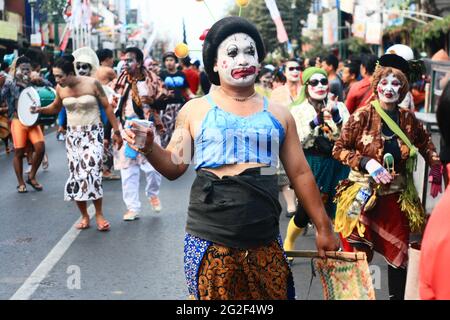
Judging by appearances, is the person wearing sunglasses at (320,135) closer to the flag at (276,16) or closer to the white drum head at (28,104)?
the flag at (276,16)

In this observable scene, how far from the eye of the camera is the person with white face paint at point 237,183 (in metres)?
3.62

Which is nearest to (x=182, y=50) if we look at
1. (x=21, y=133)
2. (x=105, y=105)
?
(x=105, y=105)

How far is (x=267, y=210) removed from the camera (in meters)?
3.70

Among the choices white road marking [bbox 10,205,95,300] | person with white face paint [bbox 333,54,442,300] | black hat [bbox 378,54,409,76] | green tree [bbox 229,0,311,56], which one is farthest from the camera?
green tree [bbox 229,0,311,56]

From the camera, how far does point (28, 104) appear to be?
11062 millimetres

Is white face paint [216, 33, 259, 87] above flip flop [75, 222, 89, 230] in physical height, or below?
above

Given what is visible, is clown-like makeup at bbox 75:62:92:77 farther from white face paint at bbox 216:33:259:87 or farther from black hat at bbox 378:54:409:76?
white face paint at bbox 216:33:259:87

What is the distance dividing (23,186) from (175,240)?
3.92m

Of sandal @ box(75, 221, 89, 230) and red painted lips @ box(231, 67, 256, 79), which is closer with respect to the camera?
red painted lips @ box(231, 67, 256, 79)

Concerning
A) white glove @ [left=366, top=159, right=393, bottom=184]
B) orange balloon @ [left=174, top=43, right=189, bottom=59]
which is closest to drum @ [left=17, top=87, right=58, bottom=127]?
white glove @ [left=366, top=159, right=393, bottom=184]

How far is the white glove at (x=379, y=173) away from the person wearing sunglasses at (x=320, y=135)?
1.72m

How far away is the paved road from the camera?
6.09 metres

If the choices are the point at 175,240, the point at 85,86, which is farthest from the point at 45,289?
the point at 85,86

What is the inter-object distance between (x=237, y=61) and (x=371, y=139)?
1764 mm
